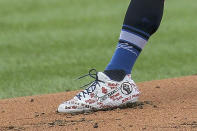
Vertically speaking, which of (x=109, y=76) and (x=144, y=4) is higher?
(x=144, y=4)

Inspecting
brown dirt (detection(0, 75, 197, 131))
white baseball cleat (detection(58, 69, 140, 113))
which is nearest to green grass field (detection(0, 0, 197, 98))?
brown dirt (detection(0, 75, 197, 131))

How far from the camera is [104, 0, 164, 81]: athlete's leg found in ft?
11.2

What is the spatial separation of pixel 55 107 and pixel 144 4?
918 millimetres

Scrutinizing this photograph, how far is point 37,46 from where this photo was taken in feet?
23.5

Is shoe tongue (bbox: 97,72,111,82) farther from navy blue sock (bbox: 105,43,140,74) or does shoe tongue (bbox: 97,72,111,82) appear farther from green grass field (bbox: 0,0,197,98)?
green grass field (bbox: 0,0,197,98)

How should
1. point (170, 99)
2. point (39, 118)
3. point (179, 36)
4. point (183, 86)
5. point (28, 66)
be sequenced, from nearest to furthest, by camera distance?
point (39, 118)
point (170, 99)
point (183, 86)
point (28, 66)
point (179, 36)

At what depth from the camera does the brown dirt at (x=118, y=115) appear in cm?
288

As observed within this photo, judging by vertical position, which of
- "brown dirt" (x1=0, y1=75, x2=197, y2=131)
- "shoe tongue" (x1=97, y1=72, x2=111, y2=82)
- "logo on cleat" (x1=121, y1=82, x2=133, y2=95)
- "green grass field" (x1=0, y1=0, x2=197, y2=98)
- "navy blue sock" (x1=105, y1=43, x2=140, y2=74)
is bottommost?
"brown dirt" (x1=0, y1=75, x2=197, y2=131)

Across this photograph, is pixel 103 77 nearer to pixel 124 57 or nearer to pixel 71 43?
pixel 124 57

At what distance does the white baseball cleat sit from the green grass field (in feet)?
4.63

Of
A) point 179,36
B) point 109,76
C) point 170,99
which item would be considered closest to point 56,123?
point 109,76

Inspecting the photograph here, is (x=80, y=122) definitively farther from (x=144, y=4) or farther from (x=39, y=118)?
(x=144, y=4)

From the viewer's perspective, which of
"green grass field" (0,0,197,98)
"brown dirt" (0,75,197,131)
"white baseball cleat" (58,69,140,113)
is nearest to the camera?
"brown dirt" (0,75,197,131)

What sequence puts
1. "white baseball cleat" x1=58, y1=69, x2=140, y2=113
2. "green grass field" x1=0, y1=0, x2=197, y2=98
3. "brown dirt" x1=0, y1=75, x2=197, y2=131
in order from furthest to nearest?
"green grass field" x1=0, y1=0, x2=197, y2=98 → "white baseball cleat" x1=58, y1=69, x2=140, y2=113 → "brown dirt" x1=0, y1=75, x2=197, y2=131
